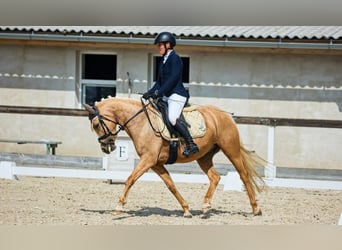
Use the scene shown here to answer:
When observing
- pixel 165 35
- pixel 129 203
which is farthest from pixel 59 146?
pixel 165 35

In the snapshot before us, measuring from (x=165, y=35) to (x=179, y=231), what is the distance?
3.32 metres

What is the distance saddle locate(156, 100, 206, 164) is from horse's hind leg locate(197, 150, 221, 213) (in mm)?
313

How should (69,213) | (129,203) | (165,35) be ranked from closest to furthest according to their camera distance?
(165,35) → (69,213) → (129,203)

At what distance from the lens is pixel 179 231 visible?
932 mm

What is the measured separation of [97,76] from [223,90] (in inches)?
64.9

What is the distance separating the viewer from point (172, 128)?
4.50m

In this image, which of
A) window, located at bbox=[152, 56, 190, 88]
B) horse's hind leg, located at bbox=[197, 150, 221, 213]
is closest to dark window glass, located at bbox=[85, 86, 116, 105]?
window, located at bbox=[152, 56, 190, 88]

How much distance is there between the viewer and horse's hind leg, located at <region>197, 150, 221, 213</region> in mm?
4648

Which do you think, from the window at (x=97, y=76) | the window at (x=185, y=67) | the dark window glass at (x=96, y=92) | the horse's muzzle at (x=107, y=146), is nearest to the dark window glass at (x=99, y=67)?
the window at (x=97, y=76)

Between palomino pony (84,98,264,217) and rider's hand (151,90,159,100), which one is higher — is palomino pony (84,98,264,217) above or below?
below

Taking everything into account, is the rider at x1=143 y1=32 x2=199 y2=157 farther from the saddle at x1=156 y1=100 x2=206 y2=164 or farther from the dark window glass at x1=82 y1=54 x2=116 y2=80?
the dark window glass at x1=82 y1=54 x2=116 y2=80

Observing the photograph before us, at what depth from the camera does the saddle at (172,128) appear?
14.7ft

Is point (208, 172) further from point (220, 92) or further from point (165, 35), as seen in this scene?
point (220, 92)

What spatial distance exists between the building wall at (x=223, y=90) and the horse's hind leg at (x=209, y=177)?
2588 mm
